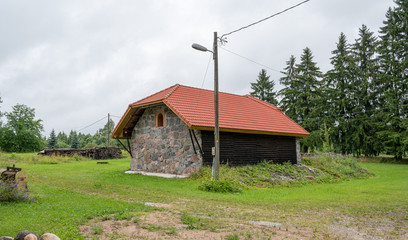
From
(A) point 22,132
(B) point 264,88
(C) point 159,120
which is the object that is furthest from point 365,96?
(A) point 22,132

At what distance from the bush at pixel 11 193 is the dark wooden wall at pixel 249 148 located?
7576 mm

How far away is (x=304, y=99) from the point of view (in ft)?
113

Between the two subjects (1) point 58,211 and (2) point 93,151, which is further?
(2) point 93,151

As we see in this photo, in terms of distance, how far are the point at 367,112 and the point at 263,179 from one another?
22.6 meters

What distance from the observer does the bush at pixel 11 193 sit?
21.3 ft

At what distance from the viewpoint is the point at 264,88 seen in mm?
39344

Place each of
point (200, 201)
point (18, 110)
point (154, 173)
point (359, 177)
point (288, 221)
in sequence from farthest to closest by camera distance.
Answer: point (18, 110) < point (359, 177) < point (154, 173) < point (200, 201) < point (288, 221)

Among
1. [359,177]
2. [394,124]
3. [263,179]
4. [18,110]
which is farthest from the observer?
[18,110]

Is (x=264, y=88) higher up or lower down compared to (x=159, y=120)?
higher up

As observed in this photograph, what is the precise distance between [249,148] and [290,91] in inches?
847

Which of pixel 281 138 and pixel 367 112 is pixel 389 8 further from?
pixel 281 138

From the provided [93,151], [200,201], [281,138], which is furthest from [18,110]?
[200,201]

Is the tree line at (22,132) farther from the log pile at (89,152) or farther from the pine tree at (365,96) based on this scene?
the pine tree at (365,96)

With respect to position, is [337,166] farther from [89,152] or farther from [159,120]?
[89,152]
